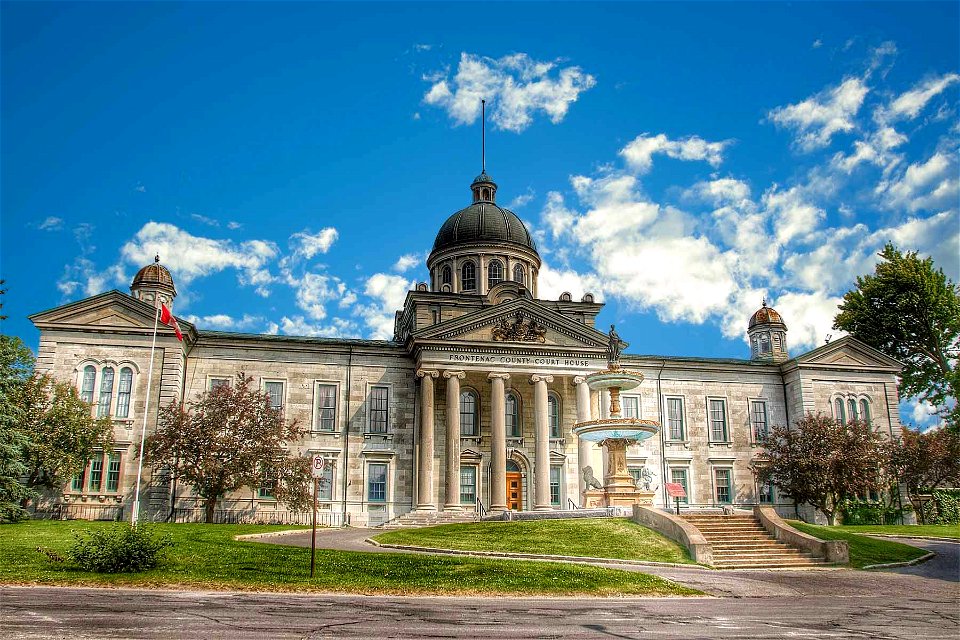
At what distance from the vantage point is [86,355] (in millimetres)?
43188

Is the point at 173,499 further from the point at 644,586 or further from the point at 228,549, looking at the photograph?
the point at 644,586

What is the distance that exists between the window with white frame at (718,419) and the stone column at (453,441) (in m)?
16.8

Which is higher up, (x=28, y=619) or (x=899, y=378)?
(x=899, y=378)

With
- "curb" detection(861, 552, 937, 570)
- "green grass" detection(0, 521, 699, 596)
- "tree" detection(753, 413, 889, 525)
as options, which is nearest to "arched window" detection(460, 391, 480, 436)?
"tree" detection(753, 413, 889, 525)

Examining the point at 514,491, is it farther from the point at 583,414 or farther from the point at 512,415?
the point at 583,414

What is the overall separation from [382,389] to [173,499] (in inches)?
496

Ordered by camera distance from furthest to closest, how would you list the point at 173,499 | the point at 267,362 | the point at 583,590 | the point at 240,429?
1. the point at 267,362
2. the point at 173,499
3. the point at 240,429
4. the point at 583,590

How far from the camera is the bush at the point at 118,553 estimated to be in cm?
2030

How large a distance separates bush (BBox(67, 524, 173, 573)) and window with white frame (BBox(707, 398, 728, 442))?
37.8 metres

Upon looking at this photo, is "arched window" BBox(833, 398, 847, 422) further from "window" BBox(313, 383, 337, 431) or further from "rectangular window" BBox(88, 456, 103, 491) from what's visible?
"rectangular window" BBox(88, 456, 103, 491)

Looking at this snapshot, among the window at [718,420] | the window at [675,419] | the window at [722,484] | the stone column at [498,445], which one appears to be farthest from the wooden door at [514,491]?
the window at [718,420]

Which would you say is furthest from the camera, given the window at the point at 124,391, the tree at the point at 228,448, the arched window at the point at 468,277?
the arched window at the point at 468,277

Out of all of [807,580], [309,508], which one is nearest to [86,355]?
[309,508]

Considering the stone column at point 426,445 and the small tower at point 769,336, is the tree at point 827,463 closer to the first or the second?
the small tower at point 769,336
